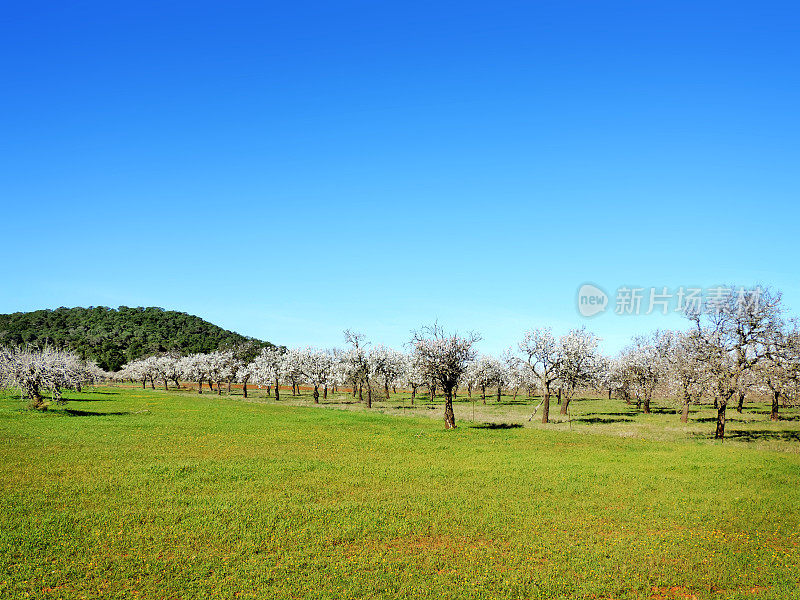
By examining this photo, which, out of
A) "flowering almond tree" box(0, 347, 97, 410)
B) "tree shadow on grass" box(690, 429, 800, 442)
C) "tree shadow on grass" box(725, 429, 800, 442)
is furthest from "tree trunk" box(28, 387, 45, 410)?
"tree shadow on grass" box(725, 429, 800, 442)

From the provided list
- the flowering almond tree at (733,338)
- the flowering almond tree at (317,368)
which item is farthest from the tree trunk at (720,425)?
the flowering almond tree at (317,368)

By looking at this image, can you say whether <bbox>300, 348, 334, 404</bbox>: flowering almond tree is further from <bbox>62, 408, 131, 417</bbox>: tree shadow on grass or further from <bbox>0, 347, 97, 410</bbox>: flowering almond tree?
<bbox>0, 347, 97, 410</bbox>: flowering almond tree

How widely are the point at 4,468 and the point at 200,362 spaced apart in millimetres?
102178

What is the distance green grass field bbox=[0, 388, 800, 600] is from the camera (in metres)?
12.9

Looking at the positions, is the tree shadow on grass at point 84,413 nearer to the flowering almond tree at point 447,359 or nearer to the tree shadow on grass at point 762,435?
the flowering almond tree at point 447,359

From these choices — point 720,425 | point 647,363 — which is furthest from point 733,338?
point 647,363

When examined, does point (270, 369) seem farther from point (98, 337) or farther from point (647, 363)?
point (98, 337)

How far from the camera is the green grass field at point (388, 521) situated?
506 inches

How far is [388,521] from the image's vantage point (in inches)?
690

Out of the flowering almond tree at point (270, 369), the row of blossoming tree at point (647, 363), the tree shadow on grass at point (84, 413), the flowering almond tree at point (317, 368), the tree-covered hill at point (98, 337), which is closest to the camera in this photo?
the row of blossoming tree at point (647, 363)

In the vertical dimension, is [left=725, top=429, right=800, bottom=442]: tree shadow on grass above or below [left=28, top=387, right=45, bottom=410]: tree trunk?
below

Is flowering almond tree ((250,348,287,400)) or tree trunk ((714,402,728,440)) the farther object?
flowering almond tree ((250,348,287,400))

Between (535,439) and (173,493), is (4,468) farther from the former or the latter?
(535,439)

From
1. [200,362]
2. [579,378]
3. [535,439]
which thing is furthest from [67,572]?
[200,362]
